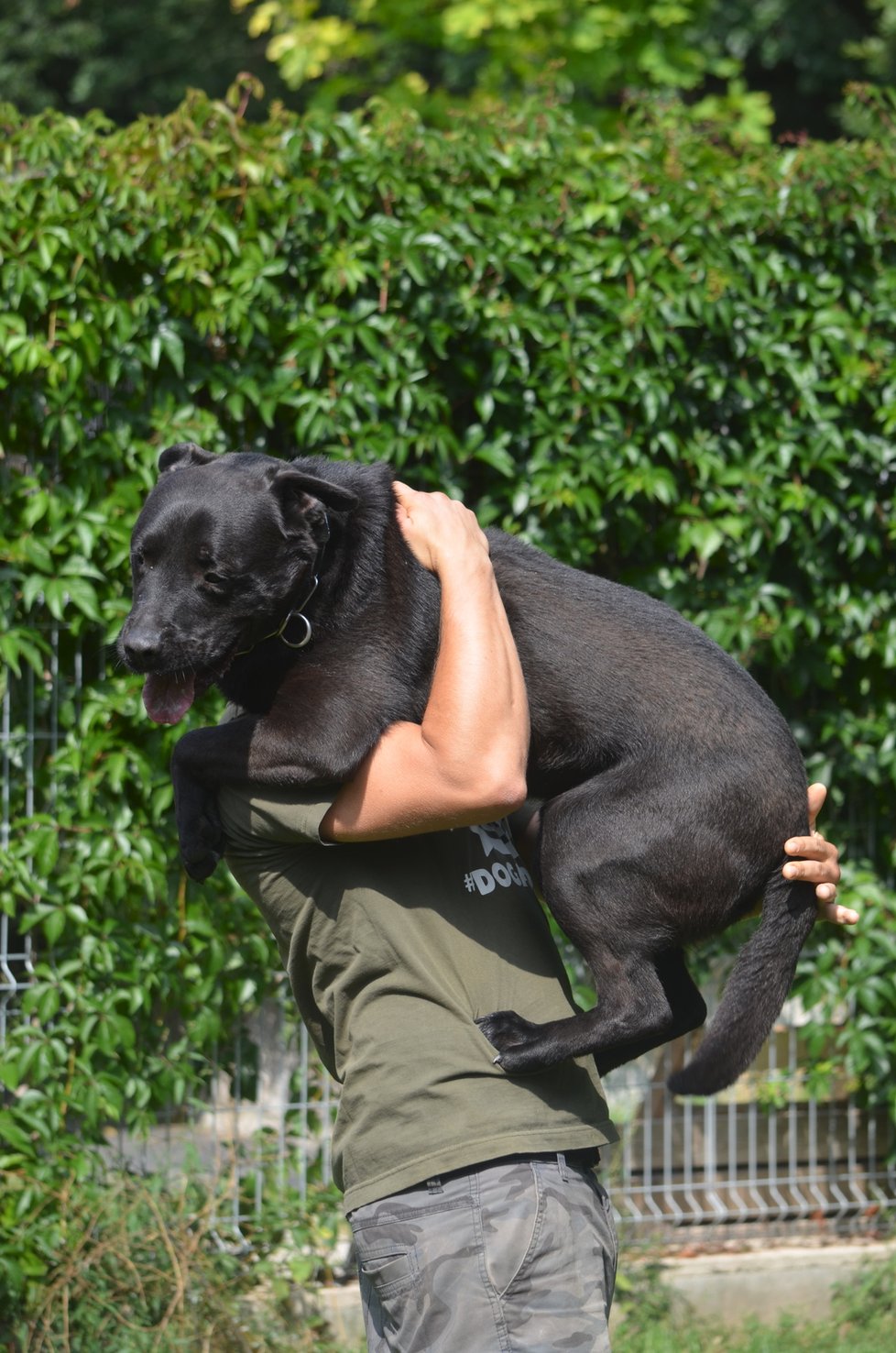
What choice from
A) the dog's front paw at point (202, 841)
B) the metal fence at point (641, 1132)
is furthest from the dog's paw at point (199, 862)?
the metal fence at point (641, 1132)

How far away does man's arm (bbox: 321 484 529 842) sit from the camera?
1842 mm

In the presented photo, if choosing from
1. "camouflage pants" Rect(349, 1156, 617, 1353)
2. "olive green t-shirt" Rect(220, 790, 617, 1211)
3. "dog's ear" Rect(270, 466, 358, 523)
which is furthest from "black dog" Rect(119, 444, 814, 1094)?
"camouflage pants" Rect(349, 1156, 617, 1353)

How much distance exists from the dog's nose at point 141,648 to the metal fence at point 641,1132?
1.98 m

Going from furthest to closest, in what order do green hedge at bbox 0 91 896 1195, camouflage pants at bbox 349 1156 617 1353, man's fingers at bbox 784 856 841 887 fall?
green hedge at bbox 0 91 896 1195
man's fingers at bbox 784 856 841 887
camouflage pants at bbox 349 1156 617 1353

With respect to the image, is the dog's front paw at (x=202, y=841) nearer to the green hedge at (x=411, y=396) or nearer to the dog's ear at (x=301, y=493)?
the dog's ear at (x=301, y=493)

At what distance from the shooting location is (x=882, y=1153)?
484 cm

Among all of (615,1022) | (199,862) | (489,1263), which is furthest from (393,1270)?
(199,862)

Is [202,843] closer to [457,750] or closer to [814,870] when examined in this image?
[457,750]

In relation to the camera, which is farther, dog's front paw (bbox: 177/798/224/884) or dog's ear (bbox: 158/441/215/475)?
dog's ear (bbox: 158/441/215/475)

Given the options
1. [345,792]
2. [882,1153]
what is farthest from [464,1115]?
[882,1153]

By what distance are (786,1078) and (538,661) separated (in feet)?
9.68

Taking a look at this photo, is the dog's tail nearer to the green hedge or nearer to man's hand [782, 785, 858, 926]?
man's hand [782, 785, 858, 926]

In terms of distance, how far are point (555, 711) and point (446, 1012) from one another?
645 millimetres

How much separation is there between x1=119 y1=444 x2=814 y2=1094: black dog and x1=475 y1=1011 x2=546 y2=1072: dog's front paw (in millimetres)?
178
